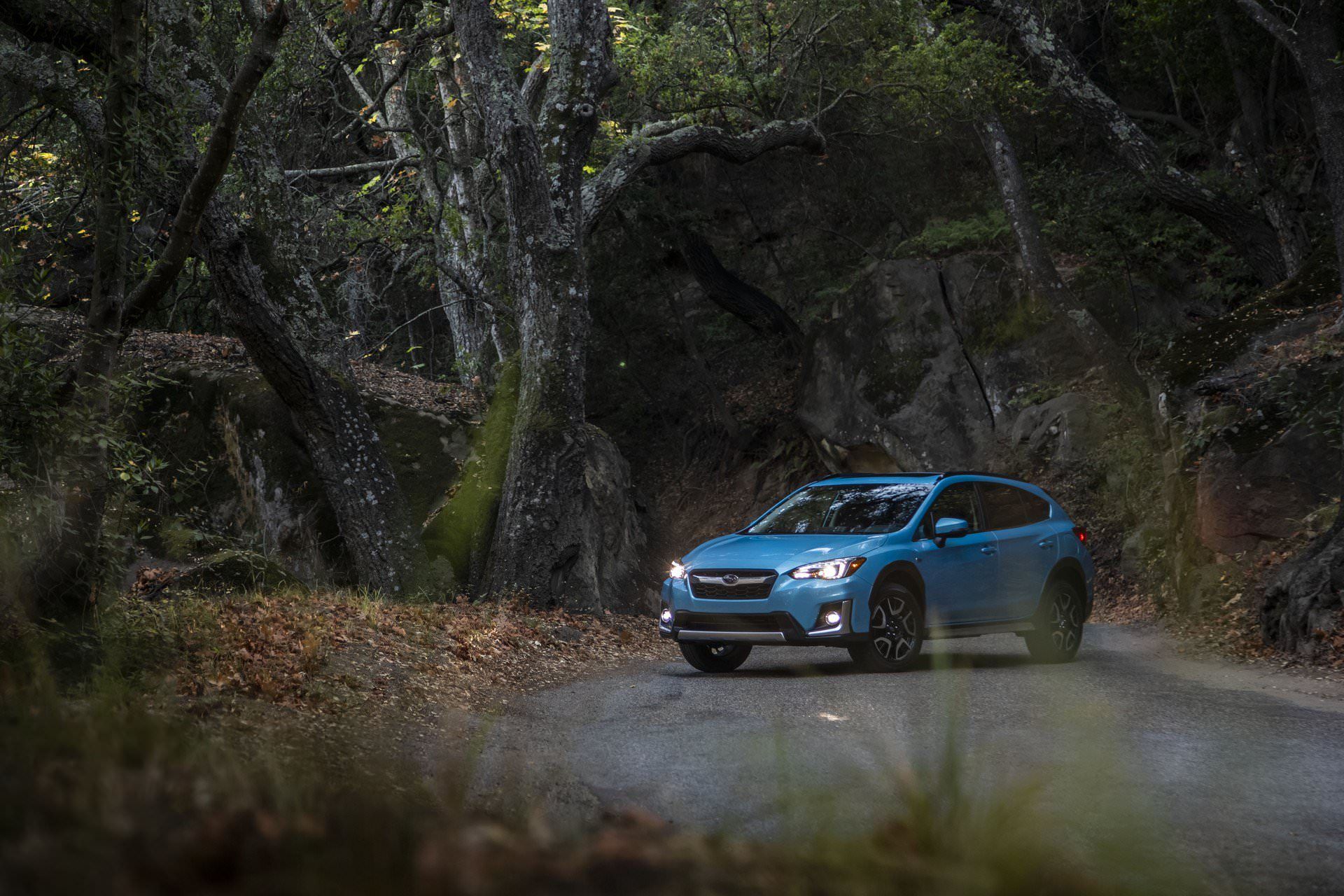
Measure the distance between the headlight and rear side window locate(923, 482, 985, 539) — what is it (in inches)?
62.5

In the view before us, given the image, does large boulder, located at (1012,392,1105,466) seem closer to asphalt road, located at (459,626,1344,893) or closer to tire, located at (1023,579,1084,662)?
tire, located at (1023,579,1084,662)

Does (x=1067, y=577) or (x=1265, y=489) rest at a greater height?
(x=1265, y=489)

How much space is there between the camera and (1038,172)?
1002 inches

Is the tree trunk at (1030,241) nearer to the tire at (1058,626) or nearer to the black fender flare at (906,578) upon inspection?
the tire at (1058,626)

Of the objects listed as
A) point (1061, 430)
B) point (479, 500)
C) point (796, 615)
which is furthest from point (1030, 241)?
point (796, 615)

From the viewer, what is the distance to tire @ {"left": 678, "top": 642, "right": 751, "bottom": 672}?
11633 millimetres

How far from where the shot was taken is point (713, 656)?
460 inches

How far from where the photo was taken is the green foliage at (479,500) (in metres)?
16.0

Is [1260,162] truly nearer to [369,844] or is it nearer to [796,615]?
[796,615]

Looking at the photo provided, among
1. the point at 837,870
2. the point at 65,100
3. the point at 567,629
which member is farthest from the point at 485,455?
the point at 837,870

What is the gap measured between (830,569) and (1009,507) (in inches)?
120

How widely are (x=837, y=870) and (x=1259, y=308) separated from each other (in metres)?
17.0

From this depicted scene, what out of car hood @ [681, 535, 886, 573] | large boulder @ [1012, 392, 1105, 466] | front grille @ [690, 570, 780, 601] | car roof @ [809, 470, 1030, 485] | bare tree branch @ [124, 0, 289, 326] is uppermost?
bare tree branch @ [124, 0, 289, 326]

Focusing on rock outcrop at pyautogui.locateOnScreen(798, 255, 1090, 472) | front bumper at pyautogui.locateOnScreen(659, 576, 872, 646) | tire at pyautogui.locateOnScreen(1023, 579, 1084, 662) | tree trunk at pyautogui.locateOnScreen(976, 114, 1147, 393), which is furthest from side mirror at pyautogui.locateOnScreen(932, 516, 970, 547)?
tree trunk at pyautogui.locateOnScreen(976, 114, 1147, 393)
